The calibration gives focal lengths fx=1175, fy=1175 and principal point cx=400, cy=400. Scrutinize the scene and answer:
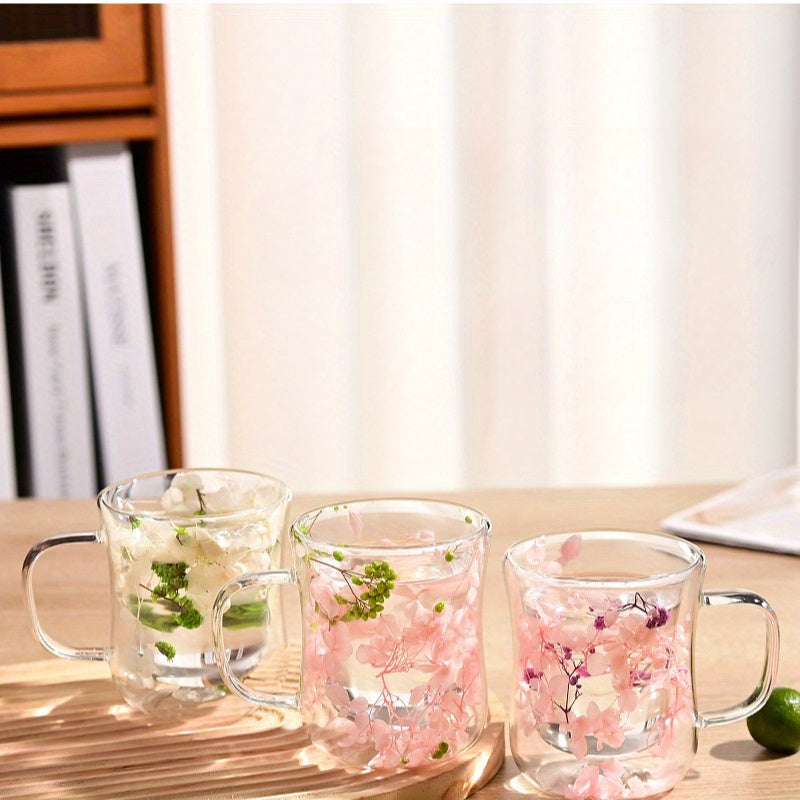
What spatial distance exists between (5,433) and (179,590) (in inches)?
45.5

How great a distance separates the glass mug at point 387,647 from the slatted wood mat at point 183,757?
0.05 ft

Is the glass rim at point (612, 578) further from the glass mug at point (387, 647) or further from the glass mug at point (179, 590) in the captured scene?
the glass mug at point (179, 590)

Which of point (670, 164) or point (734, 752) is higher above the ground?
point (670, 164)

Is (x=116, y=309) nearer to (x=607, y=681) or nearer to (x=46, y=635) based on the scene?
(x=46, y=635)

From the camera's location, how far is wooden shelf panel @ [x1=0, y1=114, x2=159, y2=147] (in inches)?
62.7

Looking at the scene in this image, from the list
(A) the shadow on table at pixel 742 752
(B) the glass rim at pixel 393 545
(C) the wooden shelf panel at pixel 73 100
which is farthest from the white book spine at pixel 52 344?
(A) the shadow on table at pixel 742 752

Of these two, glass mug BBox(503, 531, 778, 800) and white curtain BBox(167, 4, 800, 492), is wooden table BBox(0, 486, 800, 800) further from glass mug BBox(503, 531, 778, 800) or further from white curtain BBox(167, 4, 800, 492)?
white curtain BBox(167, 4, 800, 492)

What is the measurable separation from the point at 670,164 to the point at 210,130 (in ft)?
2.41

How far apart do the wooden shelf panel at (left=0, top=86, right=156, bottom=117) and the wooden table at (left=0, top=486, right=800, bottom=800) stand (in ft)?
2.22

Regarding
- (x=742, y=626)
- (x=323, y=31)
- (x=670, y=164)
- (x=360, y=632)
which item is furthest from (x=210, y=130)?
(x=360, y=632)

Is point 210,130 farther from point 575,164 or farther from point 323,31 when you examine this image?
point 575,164

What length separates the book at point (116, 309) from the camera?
165cm

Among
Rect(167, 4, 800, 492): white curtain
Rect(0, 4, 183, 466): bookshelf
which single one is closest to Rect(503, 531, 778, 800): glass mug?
Rect(0, 4, 183, 466): bookshelf

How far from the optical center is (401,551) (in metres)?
0.57
